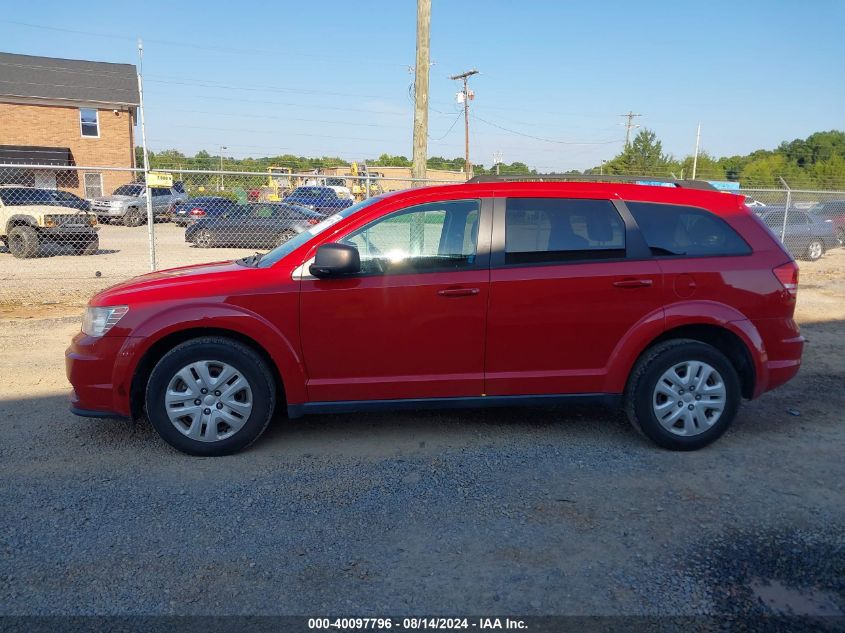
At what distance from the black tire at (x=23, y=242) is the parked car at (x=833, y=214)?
19.0 m

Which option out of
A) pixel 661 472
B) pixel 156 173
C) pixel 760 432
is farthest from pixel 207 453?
pixel 156 173

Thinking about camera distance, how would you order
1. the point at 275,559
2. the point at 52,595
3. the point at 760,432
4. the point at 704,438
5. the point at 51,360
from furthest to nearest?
the point at 51,360 < the point at 760,432 < the point at 704,438 < the point at 275,559 < the point at 52,595

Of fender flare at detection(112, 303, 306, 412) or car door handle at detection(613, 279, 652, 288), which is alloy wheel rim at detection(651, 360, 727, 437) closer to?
car door handle at detection(613, 279, 652, 288)

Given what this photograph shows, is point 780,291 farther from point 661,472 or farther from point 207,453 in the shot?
point 207,453

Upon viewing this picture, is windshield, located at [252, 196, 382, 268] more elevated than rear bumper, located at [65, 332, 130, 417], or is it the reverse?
windshield, located at [252, 196, 382, 268]

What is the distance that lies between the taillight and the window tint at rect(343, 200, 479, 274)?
2106 millimetres

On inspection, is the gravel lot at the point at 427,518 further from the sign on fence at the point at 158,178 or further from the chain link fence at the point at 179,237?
the chain link fence at the point at 179,237

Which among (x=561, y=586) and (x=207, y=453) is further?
(x=207, y=453)

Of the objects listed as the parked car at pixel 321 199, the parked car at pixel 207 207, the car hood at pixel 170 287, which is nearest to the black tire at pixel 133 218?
the parked car at pixel 207 207

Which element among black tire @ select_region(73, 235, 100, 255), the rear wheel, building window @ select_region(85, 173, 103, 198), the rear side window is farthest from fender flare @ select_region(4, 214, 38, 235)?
building window @ select_region(85, 173, 103, 198)

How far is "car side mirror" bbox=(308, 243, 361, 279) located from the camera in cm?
404

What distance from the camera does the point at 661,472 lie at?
4086mm

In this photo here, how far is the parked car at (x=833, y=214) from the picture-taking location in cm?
1658

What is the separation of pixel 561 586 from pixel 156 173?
8302mm
